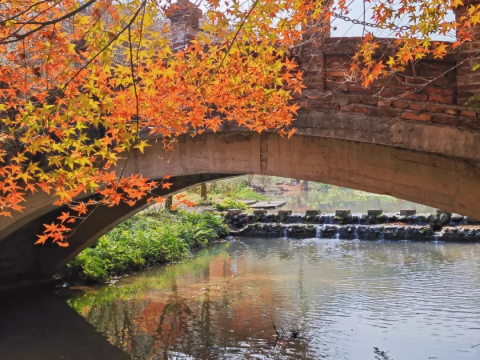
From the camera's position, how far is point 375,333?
7.77m

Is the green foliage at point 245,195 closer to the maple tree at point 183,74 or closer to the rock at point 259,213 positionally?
the rock at point 259,213

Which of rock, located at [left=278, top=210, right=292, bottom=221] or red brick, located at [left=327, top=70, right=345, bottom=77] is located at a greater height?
red brick, located at [left=327, top=70, right=345, bottom=77]

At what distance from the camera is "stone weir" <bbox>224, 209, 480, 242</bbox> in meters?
15.8

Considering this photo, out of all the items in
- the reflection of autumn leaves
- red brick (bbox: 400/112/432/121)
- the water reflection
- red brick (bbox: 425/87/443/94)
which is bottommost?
the reflection of autumn leaves

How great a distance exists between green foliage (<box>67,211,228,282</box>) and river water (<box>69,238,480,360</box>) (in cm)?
45

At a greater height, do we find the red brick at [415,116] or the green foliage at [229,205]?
the red brick at [415,116]

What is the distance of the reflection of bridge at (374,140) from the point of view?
530cm

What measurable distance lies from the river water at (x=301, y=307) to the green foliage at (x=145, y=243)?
1.46 ft

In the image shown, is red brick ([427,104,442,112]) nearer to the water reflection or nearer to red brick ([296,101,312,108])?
red brick ([296,101,312,108])

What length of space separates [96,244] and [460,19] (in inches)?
378

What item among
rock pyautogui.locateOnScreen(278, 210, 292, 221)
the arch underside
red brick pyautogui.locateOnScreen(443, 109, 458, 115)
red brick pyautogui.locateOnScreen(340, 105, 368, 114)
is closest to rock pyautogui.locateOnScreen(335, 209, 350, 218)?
rock pyautogui.locateOnScreen(278, 210, 292, 221)

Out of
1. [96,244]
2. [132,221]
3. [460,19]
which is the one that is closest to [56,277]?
[96,244]

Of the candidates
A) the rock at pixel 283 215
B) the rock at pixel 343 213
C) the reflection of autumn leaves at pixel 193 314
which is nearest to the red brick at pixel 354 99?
the reflection of autumn leaves at pixel 193 314

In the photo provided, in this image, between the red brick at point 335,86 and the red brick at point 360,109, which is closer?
the red brick at point 360,109
